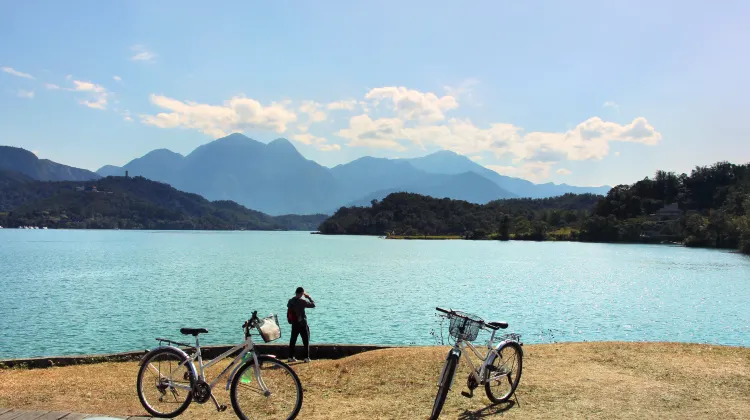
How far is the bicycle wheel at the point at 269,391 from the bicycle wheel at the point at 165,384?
2.99 ft

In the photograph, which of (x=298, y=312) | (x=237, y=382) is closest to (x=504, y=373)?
(x=237, y=382)

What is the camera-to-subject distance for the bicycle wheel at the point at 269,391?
7227 mm

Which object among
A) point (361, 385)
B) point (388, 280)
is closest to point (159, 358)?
point (361, 385)

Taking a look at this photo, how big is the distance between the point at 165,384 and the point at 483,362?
16.3 feet

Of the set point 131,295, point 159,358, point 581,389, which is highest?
point 159,358

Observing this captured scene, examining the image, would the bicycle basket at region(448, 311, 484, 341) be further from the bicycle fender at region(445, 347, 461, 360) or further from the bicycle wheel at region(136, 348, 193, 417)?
the bicycle wheel at region(136, 348, 193, 417)

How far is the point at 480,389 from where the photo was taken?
9.47 meters

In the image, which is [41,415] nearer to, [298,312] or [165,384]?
[165,384]

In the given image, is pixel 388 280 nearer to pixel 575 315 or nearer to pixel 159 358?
pixel 575 315

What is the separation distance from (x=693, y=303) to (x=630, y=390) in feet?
106

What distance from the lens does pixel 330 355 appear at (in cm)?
1460

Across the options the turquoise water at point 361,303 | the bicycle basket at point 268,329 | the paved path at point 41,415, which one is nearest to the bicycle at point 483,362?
the bicycle basket at point 268,329

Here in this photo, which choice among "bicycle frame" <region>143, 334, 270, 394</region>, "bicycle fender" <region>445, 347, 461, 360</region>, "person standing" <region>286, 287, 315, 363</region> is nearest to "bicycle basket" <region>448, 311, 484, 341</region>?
"bicycle fender" <region>445, 347, 461, 360</region>

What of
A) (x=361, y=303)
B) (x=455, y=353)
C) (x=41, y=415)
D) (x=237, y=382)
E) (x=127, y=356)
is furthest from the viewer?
(x=361, y=303)
